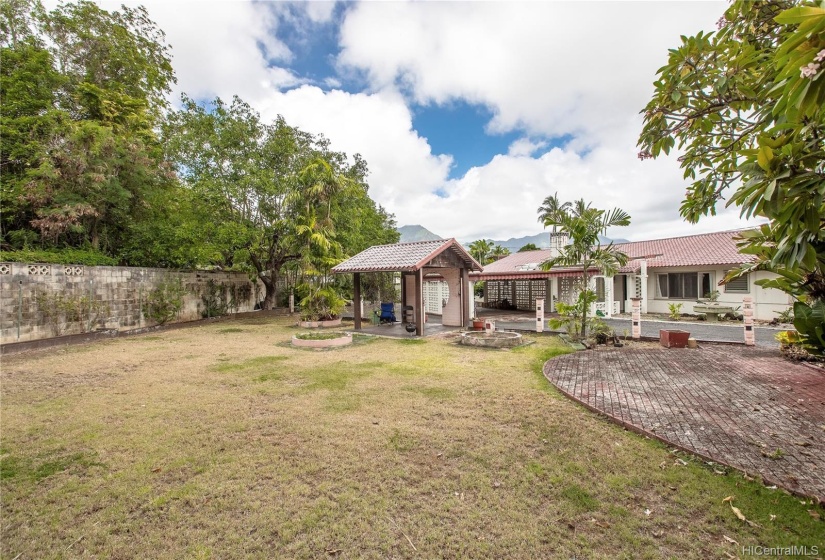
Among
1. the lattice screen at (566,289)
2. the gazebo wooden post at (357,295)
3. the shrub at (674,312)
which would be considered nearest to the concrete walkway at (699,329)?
the shrub at (674,312)

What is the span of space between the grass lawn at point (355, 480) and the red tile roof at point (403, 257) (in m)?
6.73

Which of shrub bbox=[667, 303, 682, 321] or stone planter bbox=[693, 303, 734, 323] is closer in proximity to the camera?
stone planter bbox=[693, 303, 734, 323]

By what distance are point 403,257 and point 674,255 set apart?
1503 centimetres

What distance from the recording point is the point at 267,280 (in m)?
22.5

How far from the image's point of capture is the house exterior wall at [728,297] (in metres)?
15.0

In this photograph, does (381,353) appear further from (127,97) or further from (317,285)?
(127,97)

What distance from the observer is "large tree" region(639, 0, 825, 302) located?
2375 millimetres

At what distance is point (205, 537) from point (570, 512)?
3.13 meters

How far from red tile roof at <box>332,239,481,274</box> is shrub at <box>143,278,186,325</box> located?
8024 millimetres

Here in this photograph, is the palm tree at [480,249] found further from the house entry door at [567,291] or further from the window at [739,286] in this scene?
the window at [739,286]

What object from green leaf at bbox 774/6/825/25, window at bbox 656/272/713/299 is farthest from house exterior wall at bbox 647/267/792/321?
green leaf at bbox 774/6/825/25

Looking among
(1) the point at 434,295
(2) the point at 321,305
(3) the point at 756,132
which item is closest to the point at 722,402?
(3) the point at 756,132

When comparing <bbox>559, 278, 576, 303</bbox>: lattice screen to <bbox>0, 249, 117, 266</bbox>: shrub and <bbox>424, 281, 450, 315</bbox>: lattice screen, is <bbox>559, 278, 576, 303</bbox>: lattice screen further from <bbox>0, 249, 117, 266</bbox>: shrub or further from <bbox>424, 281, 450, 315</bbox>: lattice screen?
<bbox>0, 249, 117, 266</bbox>: shrub

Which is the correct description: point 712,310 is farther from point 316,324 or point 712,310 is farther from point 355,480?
point 355,480
